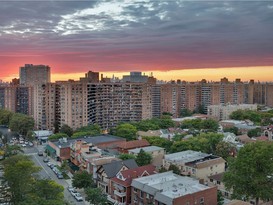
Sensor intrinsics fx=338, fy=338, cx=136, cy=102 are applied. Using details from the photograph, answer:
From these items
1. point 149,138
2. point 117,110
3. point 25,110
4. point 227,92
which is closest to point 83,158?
point 149,138

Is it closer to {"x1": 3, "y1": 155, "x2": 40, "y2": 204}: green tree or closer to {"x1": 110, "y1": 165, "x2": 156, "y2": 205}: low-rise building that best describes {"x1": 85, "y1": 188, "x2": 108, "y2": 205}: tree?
{"x1": 110, "y1": 165, "x2": 156, "y2": 205}: low-rise building

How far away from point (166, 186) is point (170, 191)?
704mm

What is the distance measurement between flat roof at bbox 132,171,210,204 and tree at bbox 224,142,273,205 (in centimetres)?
150

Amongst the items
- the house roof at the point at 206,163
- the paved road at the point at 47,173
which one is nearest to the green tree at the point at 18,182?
the paved road at the point at 47,173

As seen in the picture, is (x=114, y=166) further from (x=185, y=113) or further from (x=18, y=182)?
(x=185, y=113)

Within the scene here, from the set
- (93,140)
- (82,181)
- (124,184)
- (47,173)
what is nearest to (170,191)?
(124,184)

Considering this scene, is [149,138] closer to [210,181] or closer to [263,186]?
[210,181]

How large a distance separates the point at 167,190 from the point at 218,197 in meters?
3.04

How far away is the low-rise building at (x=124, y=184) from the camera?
16203mm

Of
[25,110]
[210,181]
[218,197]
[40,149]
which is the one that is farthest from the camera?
[25,110]

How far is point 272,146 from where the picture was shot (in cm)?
1462

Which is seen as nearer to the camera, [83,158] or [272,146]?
[272,146]

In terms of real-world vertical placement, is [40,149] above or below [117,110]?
below

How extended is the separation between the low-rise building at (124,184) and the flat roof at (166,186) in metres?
0.66
